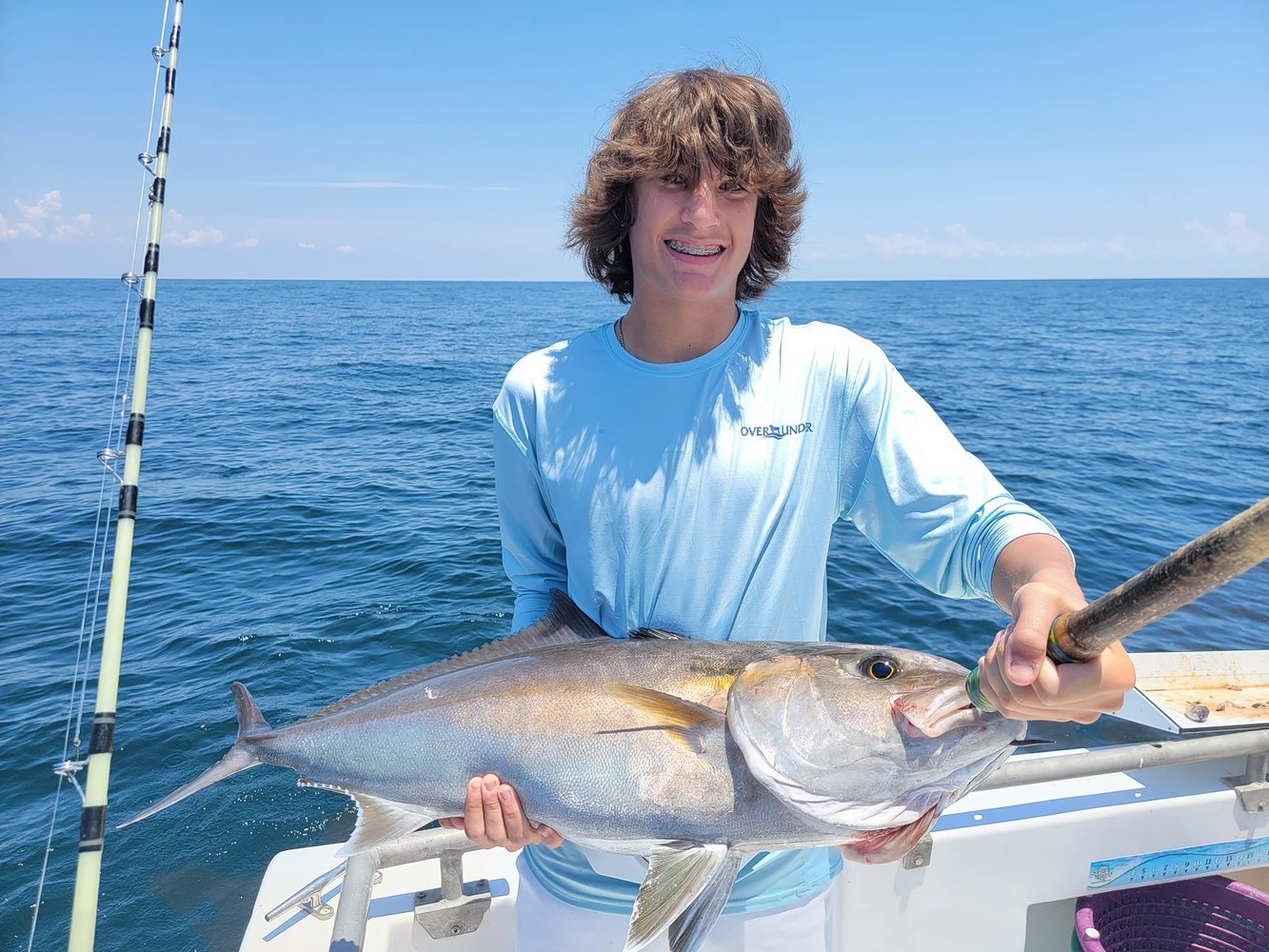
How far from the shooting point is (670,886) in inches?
65.1

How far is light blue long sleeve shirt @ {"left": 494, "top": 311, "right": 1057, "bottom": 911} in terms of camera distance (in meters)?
2.01

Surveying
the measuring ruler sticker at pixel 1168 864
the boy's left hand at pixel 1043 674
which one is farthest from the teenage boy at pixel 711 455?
the measuring ruler sticker at pixel 1168 864

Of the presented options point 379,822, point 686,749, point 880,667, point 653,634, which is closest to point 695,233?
point 653,634

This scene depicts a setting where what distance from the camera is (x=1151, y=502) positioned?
13.9 meters

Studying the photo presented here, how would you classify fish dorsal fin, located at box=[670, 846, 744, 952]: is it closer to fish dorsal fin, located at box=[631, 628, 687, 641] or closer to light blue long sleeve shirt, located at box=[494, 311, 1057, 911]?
light blue long sleeve shirt, located at box=[494, 311, 1057, 911]

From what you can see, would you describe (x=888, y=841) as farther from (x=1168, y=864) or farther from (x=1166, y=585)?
(x=1168, y=864)

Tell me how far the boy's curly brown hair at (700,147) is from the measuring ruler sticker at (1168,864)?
3010 millimetres

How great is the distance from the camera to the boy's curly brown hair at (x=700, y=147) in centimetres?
203

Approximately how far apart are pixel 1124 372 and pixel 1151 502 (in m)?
19.3

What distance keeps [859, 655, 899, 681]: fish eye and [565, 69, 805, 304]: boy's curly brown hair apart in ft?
3.96

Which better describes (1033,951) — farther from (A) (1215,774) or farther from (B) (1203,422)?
(B) (1203,422)

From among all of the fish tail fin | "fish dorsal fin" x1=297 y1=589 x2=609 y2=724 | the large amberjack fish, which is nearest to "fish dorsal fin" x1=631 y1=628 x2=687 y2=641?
the large amberjack fish

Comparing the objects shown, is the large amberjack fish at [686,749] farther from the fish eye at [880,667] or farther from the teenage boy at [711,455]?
the teenage boy at [711,455]

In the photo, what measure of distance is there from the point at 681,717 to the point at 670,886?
33 cm
